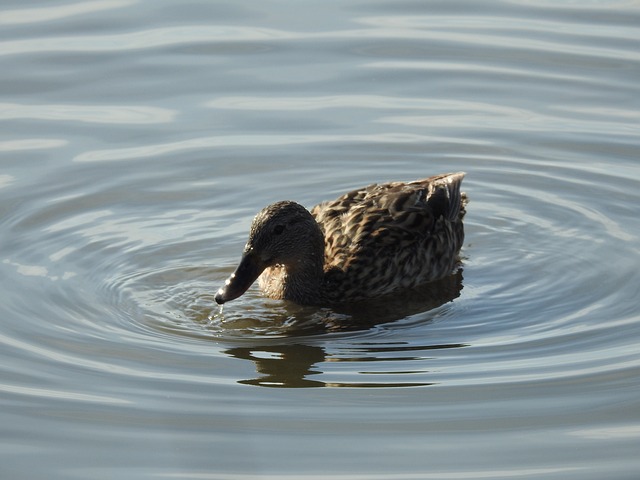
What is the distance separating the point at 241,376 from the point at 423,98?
6.09 meters

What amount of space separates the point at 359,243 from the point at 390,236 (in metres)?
0.27

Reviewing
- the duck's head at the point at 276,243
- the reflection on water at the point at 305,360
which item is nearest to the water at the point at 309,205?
the reflection on water at the point at 305,360

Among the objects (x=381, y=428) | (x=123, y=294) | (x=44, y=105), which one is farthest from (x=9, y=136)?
(x=381, y=428)

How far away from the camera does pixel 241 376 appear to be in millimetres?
8922

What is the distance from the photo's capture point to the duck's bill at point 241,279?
9.77 m

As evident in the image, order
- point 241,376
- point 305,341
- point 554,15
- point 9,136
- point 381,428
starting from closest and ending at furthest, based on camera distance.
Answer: point 381,428 → point 241,376 → point 305,341 → point 9,136 → point 554,15

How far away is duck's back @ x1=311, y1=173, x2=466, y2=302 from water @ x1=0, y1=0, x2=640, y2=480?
261 mm

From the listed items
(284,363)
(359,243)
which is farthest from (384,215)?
(284,363)

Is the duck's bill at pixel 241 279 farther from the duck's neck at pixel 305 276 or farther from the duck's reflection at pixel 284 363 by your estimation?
the duck's reflection at pixel 284 363

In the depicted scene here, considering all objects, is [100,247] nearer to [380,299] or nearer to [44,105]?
[380,299]

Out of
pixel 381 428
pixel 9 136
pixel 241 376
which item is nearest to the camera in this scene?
pixel 381 428

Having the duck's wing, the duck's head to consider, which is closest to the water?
the duck's head

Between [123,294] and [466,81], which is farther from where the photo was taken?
[466,81]

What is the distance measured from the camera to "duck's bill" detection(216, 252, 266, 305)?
977cm
